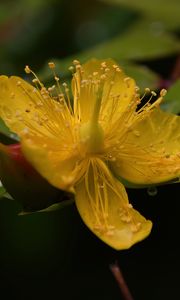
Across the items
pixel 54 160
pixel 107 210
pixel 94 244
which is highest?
pixel 54 160

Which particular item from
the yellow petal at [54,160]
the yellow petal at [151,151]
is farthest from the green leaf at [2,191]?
the yellow petal at [151,151]

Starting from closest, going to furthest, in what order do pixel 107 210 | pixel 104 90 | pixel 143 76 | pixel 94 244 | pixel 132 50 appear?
pixel 107 210 → pixel 104 90 → pixel 143 76 → pixel 132 50 → pixel 94 244

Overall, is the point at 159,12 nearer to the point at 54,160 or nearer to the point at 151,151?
the point at 151,151

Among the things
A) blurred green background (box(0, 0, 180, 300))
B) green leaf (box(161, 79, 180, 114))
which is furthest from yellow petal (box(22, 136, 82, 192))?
blurred green background (box(0, 0, 180, 300))

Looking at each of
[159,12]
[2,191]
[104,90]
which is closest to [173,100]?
[104,90]

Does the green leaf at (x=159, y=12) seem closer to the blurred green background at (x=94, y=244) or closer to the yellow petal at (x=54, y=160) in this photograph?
the blurred green background at (x=94, y=244)

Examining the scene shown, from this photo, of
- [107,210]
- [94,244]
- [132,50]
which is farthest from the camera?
[94,244]
